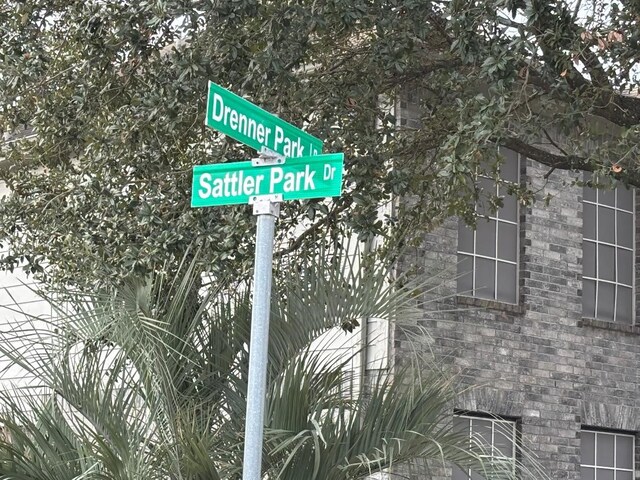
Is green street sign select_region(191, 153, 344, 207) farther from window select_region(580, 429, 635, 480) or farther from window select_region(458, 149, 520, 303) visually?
window select_region(580, 429, 635, 480)

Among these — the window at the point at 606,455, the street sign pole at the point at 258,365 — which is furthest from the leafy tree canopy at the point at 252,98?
the window at the point at 606,455

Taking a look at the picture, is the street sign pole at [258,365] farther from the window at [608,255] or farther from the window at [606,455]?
the window at [608,255]

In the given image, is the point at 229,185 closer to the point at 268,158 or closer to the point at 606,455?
the point at 268,158

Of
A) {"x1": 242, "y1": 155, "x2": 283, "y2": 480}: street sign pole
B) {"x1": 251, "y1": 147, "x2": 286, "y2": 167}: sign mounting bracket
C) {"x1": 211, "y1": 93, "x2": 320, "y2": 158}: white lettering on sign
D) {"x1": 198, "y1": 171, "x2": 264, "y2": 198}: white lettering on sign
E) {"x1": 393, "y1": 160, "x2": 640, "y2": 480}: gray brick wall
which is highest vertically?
{"x1": 393, "y1": 160, "x2": 640, "y2": 480}: gray brick wall

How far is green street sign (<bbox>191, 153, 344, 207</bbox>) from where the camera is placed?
533 centimetres

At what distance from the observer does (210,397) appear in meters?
7.94

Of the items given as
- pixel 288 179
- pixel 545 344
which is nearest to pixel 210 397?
pixel 288 179

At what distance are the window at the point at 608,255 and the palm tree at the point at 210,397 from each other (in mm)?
8745

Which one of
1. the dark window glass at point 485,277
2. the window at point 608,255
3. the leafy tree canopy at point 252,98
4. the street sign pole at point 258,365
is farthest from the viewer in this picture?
the window at point 608,255

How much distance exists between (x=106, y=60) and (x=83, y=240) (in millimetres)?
1506

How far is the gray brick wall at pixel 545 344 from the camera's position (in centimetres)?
1462

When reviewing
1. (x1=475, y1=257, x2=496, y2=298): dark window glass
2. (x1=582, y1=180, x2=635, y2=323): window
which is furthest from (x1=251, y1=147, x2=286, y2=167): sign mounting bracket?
(x1=582, y1=180, x2=635, y2=323): window

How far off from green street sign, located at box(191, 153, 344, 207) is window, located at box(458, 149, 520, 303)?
32.0ft

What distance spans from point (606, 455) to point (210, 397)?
942 centimetres
